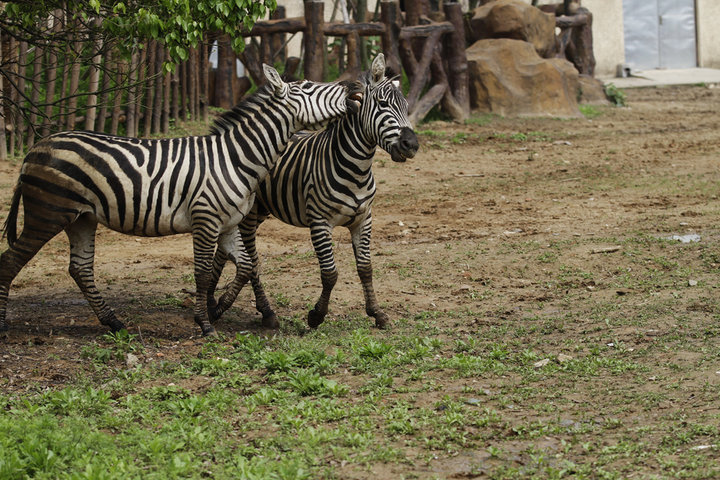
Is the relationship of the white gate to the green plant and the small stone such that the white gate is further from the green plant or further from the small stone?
the small stone

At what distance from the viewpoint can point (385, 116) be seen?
671 centimetres

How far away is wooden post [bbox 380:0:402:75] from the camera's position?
16.1 metres

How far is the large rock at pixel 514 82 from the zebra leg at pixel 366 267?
1088 cm

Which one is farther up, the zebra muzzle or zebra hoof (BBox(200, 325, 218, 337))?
the zebra muzzle

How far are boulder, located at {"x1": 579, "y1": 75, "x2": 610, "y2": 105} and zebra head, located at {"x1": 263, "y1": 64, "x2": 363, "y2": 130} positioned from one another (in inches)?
558

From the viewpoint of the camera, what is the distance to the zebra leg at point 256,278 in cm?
733

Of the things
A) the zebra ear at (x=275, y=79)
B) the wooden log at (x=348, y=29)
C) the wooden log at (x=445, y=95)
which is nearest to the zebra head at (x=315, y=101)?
the zebra ear at (x=275, y=79)

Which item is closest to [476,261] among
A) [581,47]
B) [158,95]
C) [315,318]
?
[315,318]

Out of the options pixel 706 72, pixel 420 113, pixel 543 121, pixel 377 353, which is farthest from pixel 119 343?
pixel 706 72

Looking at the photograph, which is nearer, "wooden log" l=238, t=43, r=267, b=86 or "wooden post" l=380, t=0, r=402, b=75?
"wooden log" l=238, t=43, r=267, b=86

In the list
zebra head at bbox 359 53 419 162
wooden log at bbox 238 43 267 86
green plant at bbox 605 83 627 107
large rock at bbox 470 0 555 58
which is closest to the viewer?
zebra head at bbox 359 53 419 162

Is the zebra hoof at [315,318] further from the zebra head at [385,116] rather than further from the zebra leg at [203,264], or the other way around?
the zebra head at [385,116]

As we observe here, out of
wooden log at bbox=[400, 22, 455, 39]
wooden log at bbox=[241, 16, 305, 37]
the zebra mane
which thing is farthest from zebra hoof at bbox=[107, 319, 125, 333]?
wooden log at bbox=[400, 22, 455, 39]

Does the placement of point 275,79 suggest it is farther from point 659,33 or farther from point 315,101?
point 659,33
